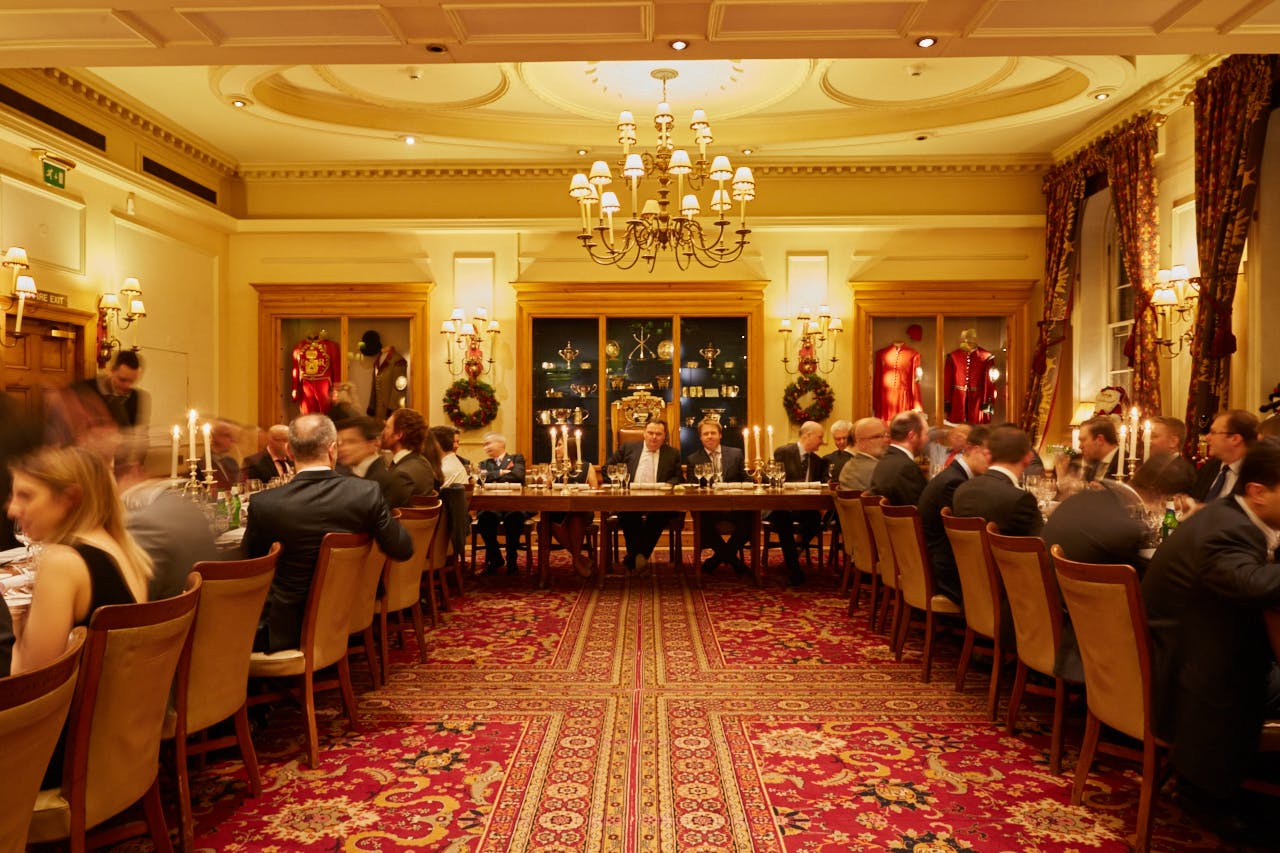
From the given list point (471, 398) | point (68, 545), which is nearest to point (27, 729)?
point (68, 545)

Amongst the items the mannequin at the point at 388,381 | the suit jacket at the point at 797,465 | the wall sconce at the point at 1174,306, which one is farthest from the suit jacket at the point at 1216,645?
the mannequin at the point at 388,381

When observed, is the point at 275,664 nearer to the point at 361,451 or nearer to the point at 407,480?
the point at 361,451

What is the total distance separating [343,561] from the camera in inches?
138

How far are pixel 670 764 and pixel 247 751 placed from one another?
161 centimetres

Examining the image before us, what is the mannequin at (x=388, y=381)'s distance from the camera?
10336mm

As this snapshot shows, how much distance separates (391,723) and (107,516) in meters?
2.07

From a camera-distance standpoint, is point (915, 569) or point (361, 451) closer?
point (915, 569)

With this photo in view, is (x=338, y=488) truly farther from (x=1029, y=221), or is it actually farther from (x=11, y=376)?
(x=1029, y=221)

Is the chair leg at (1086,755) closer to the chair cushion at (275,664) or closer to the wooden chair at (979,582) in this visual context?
the wooden chair at (979,582)

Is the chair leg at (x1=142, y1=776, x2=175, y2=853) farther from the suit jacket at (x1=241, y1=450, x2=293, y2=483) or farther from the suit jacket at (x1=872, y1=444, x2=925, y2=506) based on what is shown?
the suit jacket at (x1=241, y1=450, x2=293, y2=483)

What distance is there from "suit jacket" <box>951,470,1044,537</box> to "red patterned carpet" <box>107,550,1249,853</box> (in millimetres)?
897

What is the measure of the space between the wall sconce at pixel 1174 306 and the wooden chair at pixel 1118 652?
501 cm

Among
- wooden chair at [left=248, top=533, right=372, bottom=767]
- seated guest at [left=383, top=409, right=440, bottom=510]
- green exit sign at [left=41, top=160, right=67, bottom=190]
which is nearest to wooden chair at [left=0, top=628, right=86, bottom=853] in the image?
wooden chair at [left=248, top=533, right=372, bottom=767]

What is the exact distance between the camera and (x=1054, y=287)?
944cm
